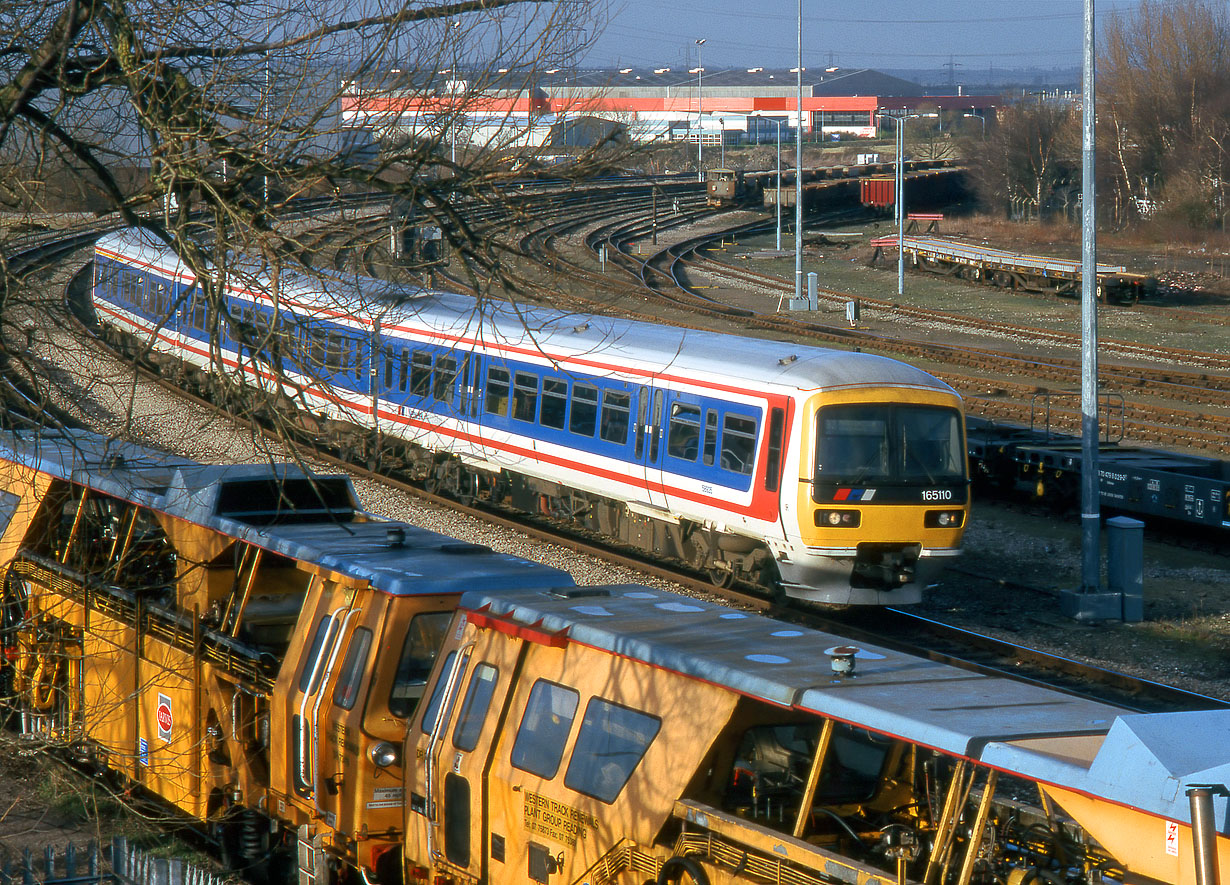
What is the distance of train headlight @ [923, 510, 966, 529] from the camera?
13.9 meters

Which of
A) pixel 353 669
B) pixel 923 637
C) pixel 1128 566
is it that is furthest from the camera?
pixel 1128 566

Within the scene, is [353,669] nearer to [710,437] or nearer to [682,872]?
[682,872]

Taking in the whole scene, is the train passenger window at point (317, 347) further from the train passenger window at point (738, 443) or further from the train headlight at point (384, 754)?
the train passenger window at point (738, 443)

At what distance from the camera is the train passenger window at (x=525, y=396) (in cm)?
1775

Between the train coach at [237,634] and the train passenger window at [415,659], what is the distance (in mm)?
12

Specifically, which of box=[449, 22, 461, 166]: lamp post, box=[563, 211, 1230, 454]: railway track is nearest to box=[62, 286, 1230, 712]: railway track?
box=[449, 22, 461, 166]: lamp post

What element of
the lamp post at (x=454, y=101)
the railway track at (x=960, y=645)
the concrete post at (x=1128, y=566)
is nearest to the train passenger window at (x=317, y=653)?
the railway track at (x=960, y=645)

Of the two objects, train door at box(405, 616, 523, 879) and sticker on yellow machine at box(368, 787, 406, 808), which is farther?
sticker on yellow machine at box(368, 787, 406, 808)

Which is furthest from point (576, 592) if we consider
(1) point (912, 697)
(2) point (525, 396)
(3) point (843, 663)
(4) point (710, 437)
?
(2) point (525, 396)

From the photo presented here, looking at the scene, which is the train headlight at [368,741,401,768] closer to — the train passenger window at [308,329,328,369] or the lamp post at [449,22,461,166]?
the train passenger window at [308,329,328,369]

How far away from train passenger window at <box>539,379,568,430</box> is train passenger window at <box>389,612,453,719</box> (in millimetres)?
9733

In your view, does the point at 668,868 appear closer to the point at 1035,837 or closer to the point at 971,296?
the point at 1035,837

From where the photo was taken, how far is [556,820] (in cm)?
618

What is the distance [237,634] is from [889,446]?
7243mm
